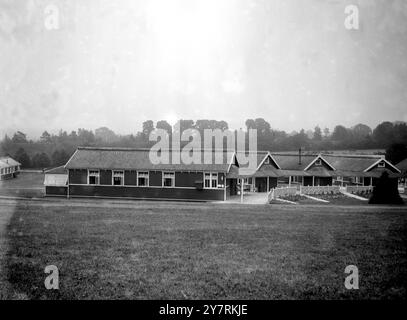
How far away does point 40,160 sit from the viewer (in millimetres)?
27578

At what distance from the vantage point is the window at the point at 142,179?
1373 inches

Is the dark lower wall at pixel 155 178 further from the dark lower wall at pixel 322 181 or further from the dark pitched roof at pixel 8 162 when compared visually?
the dark lower wall at pixel 322 181

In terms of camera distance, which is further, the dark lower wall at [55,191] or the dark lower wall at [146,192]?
the dark lower wall at [55,191]

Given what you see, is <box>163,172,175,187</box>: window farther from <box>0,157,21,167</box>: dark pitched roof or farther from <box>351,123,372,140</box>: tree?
<box>351,123,372,140</box>: tree

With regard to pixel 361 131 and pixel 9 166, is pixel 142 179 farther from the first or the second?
pixel 361 131

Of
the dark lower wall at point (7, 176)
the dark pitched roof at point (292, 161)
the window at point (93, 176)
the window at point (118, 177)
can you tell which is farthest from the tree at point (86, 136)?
the dark pitched roof at point (292, 161)

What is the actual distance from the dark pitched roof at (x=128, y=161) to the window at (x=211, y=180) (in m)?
0.52

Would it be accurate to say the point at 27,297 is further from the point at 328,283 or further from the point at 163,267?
the point at 328,283

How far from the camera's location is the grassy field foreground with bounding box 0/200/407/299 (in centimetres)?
780

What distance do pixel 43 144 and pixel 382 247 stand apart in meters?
21.4

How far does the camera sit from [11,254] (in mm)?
10031

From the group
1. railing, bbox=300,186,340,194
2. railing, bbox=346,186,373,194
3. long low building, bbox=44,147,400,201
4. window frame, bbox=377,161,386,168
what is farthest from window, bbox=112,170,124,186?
window frame, bbox=377,161,386,168

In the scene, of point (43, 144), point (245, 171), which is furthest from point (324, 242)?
point (245, 171)

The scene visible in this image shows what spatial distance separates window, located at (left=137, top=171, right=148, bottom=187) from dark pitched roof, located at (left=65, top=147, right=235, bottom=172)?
0.61 meters
